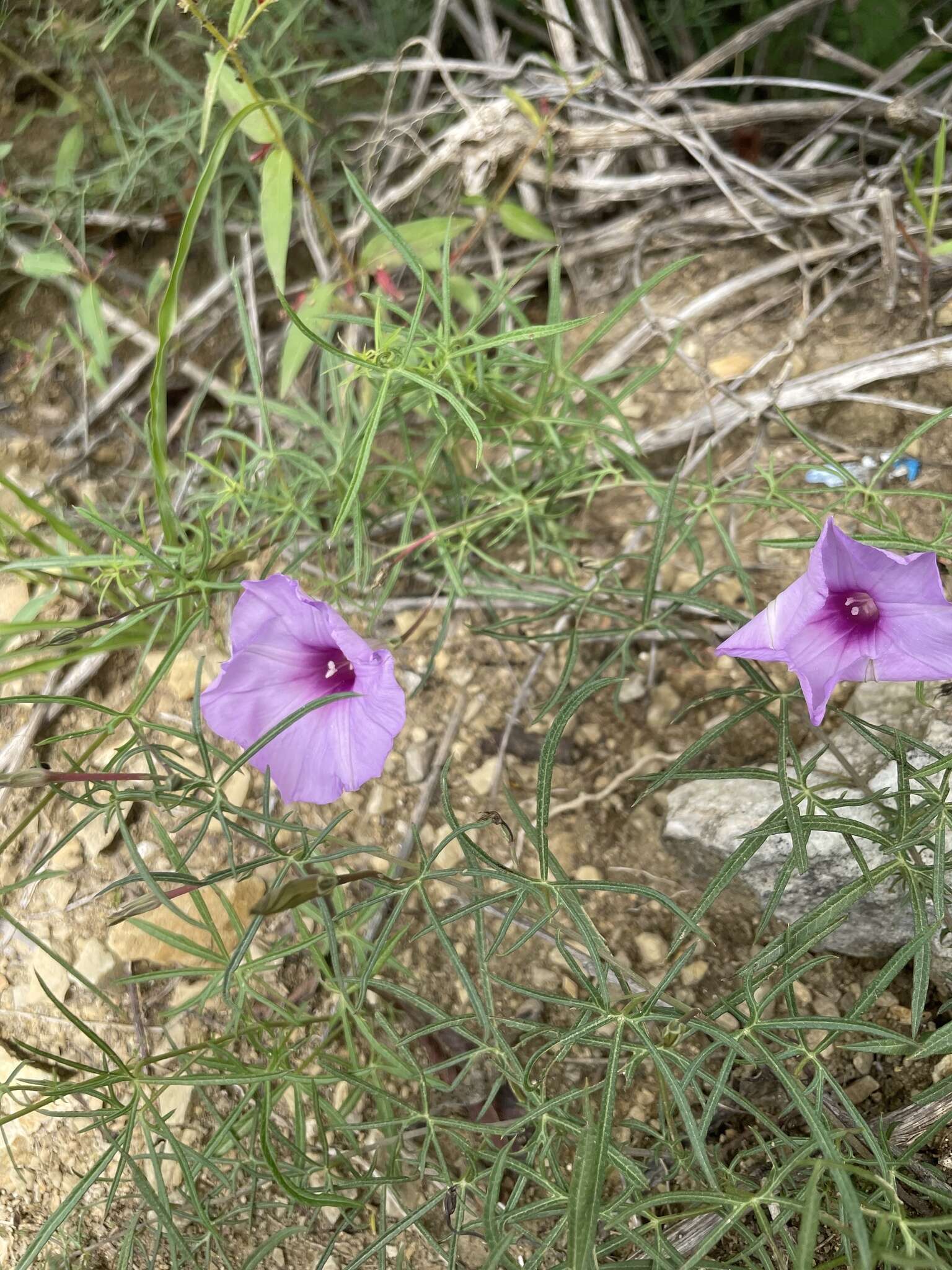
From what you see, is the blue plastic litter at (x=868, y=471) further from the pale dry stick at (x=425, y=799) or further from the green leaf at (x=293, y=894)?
the green leaf at (x=293, y=894)

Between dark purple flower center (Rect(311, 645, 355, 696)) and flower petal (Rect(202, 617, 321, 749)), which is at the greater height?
flower petal (Rect(202, 617, 321, 749))

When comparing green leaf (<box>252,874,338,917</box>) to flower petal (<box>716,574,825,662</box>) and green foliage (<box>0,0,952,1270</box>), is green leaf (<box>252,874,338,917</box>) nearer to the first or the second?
green foliage (<box>0,0,952,1270</box>)

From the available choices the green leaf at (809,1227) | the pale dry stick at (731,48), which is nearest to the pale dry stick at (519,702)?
the green leaf at (809,1227)

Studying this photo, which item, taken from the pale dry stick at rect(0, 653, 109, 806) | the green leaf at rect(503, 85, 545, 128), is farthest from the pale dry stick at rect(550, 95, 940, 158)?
the pale dry stick at rect(0, 653, 109, 806)

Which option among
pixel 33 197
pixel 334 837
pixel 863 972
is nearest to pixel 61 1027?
pixel 334 837

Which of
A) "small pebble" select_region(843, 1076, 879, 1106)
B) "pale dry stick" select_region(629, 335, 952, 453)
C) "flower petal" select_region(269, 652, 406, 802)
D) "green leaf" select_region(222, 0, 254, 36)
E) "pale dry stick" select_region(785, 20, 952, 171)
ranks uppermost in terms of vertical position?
"green leaf" select_region(222, 0, 254, 36)

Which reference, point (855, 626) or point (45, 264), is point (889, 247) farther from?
point (45, 264)

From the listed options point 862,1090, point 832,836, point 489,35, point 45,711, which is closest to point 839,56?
point 489,35
